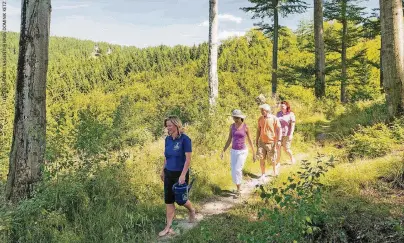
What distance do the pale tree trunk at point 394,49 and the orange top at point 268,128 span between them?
2842 mm

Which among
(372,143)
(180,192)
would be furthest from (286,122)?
(180,192)

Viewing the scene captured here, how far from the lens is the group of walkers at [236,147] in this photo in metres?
5.07

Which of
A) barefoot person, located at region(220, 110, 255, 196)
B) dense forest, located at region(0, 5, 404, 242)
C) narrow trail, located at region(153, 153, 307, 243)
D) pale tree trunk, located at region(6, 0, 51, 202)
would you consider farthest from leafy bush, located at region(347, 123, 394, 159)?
pale tree trunk, located at region(6, 0, 51, 202)

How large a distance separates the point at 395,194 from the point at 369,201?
1.71 ft

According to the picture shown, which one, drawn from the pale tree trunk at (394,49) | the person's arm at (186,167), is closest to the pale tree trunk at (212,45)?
the pale tree trunk at (394,49)

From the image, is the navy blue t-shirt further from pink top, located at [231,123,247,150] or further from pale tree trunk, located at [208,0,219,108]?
pale tree trunk, located at [208,0,219,108]

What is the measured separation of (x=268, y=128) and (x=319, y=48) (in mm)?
9348

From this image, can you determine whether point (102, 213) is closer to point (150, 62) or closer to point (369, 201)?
point (369, 201)

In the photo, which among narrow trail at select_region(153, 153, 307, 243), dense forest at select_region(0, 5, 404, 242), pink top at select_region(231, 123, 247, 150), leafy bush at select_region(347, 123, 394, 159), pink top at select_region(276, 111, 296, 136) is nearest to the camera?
dense forest at select_region(0, 5, 404, 242)

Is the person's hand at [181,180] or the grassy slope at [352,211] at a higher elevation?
the person's hand at [181,180]

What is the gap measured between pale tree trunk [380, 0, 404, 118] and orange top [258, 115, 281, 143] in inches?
112

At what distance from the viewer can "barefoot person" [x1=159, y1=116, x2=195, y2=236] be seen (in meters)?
5.02

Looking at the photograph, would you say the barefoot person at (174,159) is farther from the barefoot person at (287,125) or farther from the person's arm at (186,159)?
the barefoot person at (287,125)

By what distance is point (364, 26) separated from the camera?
76.3 feet
